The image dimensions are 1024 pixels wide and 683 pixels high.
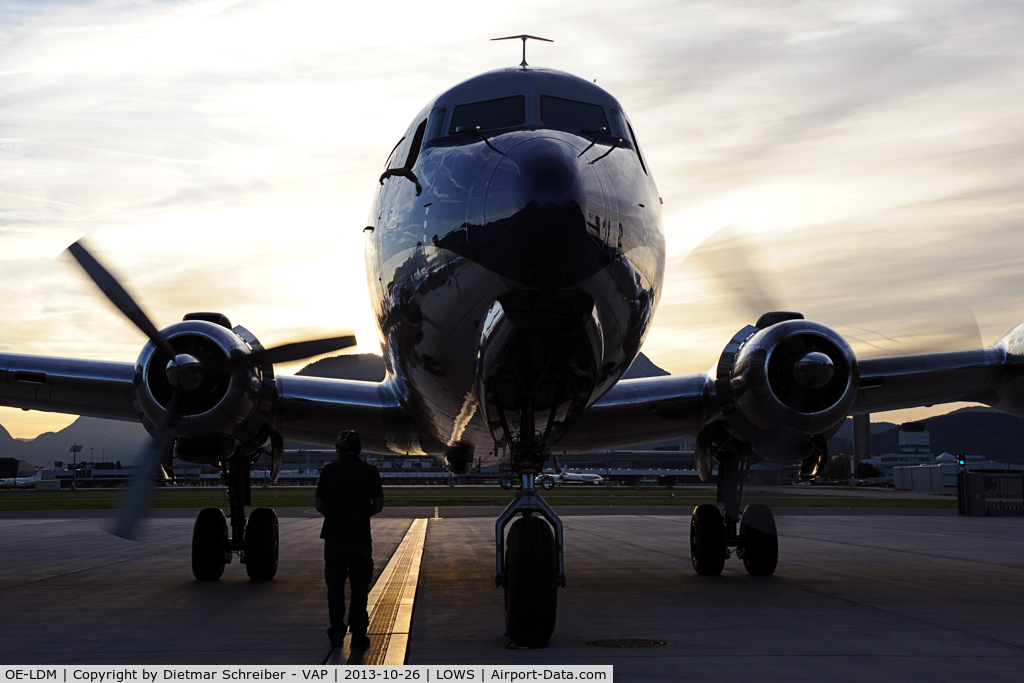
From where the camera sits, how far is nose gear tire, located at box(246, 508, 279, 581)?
1262 centimetres

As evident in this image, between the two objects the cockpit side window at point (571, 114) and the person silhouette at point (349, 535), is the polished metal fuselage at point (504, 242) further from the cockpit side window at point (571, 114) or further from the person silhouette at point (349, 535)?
the person silhouette at point (349, 535)

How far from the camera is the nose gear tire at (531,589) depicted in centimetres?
687

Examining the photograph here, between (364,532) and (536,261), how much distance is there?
271 cm

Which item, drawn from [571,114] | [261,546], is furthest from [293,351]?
[571,114]

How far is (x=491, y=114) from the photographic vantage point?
8.27 metres

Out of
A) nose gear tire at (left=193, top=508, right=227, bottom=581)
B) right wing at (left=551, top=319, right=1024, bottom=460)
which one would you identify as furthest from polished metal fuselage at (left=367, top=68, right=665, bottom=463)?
nose gear tire at (left=193, top=508, right=227, bottom=581)

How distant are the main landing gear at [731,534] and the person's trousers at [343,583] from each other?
6.87 m

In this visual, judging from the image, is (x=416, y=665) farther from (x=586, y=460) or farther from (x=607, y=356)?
(x=586, y=460)

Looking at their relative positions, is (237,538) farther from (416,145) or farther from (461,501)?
(461,501)

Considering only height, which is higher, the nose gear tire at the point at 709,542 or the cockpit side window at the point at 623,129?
the cockpit side window at the point at 623,129

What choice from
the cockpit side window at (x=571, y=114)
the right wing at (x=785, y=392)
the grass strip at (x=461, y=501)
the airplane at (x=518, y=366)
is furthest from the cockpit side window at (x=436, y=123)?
the grass strip at (x=461, y=501)

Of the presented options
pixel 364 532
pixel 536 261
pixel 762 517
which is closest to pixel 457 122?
pixel 536 261

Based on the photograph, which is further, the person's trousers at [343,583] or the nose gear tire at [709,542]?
the nose gear tire at [709,542]

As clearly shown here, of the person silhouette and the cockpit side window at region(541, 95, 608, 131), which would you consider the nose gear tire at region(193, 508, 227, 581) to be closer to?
the person silhouette
